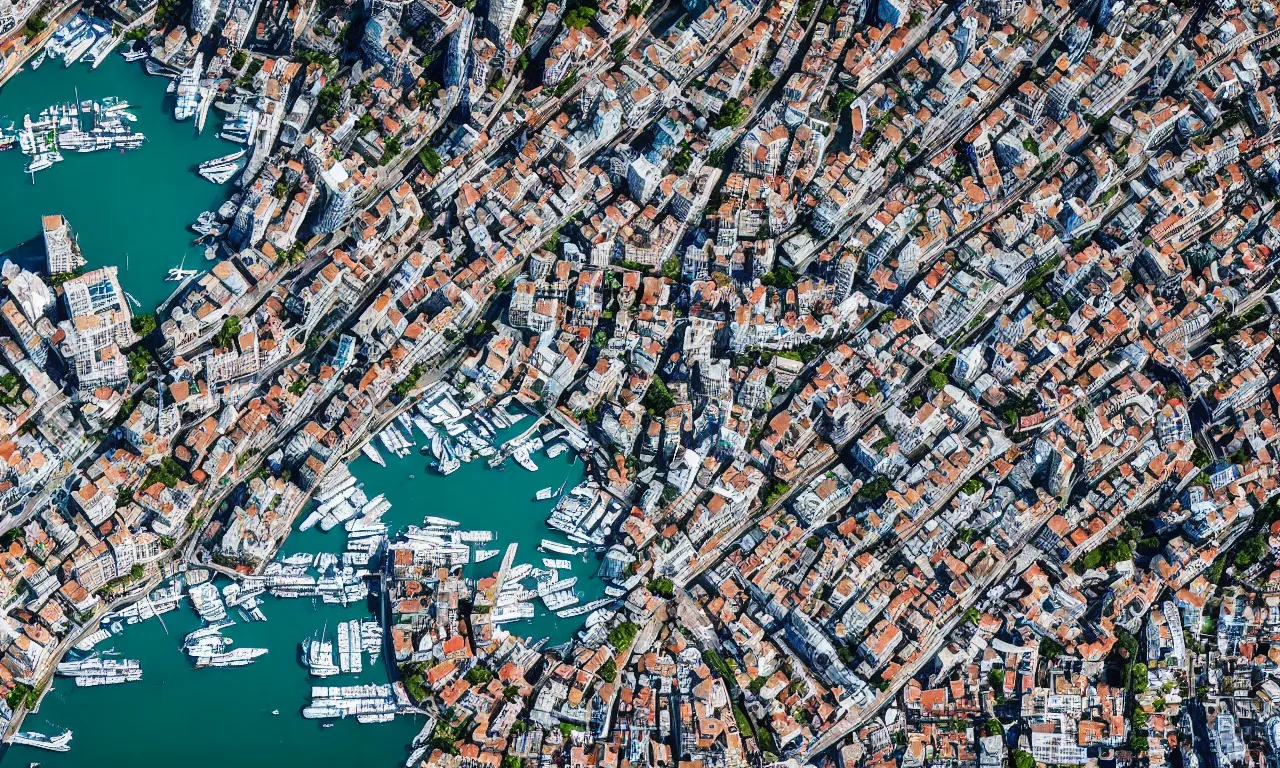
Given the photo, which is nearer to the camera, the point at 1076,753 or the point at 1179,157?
the point at 1076,753

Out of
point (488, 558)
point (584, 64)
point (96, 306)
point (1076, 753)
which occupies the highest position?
point (584, 64)

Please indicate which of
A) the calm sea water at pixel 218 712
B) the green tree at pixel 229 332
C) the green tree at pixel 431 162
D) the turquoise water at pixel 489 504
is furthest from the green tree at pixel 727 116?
the calm sea water at pixel 218 712

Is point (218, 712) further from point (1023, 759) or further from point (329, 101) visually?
point (1023, 759)

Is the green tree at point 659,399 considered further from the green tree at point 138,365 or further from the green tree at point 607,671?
the green tree at point 138,365

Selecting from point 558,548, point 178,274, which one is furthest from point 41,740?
point 558,548

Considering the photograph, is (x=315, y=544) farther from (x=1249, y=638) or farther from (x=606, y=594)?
(x=1249, y=638)

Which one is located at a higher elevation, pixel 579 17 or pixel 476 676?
pixel 579 17

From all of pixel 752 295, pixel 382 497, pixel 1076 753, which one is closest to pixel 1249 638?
pixel 1076 753

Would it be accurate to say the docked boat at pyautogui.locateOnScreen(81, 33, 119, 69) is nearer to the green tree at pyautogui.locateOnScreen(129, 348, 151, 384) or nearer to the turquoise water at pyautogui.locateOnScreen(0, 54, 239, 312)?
the turquoise water at pyautogui.locateOnScreen(0, 54, 239, 312)

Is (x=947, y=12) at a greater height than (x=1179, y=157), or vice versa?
(x=947, y=12)
